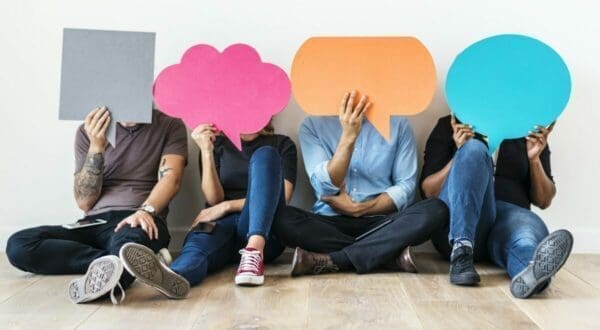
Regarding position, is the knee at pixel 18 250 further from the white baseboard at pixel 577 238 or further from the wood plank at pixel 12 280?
the white baseboard at pixel 577 238

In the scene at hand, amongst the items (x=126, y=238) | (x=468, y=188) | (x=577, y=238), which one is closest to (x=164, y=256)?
(x=126, y=238)

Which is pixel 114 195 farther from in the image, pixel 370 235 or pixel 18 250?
pixel 370 235

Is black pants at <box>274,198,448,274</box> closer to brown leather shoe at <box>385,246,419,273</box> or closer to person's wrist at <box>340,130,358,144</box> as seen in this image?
brown leather shoe at <box>385,246,419,273</box>

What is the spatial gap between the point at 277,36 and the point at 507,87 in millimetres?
869

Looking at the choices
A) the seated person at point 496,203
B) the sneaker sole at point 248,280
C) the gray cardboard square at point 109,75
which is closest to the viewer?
the seated person at point 496,203

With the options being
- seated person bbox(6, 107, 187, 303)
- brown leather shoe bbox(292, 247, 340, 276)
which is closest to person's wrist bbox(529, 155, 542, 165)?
brown leather shoe bbox(292, 247, 340, 276)

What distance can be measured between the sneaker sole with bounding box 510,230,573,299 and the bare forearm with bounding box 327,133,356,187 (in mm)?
666

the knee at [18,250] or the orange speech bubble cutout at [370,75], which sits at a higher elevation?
the orange speech bubble cutout at [370,75]

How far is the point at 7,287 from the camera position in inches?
78.0

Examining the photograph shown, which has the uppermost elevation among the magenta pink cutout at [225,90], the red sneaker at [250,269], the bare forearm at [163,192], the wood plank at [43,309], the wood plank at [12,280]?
the magenta pink cutout at [225,90]

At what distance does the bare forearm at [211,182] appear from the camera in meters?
2.22

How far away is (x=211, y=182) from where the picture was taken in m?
2.26

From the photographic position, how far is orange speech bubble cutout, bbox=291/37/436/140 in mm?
2209

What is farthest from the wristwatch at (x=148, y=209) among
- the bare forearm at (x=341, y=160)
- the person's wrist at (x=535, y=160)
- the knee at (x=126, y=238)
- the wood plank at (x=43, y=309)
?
the person's wrist at (x=535, y=160)
